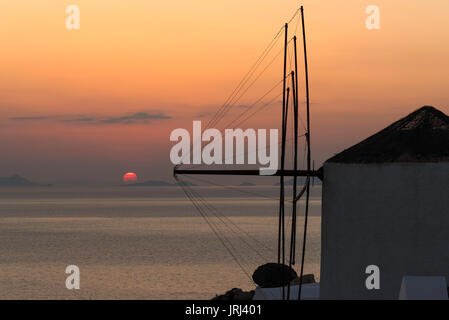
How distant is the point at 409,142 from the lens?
19.9 metres

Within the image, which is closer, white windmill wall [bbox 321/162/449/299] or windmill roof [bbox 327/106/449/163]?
white windmill wall [bbox 321/162/449/299]

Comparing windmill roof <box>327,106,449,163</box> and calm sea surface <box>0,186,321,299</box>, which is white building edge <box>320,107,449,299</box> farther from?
calm sea surface <box>0,186,321,299</box>

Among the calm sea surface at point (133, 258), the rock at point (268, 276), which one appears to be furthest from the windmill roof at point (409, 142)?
the calm sea surface at point (133, 258)

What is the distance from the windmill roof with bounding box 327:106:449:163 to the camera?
19.3 meters

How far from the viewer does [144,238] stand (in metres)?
114

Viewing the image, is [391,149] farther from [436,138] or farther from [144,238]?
[144,238]

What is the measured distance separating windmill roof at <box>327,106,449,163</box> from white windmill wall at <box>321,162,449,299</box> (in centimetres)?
26

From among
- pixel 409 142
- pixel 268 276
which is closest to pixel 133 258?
pixel 268 276

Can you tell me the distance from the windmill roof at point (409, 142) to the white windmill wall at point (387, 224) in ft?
0.87

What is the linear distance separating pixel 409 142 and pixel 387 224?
2.54 meters

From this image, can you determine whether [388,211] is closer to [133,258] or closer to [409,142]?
[409,142]

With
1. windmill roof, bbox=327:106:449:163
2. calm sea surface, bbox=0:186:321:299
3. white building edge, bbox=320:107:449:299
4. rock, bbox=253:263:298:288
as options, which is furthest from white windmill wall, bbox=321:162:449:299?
calm sea surface, bbox=0:186:321:299
